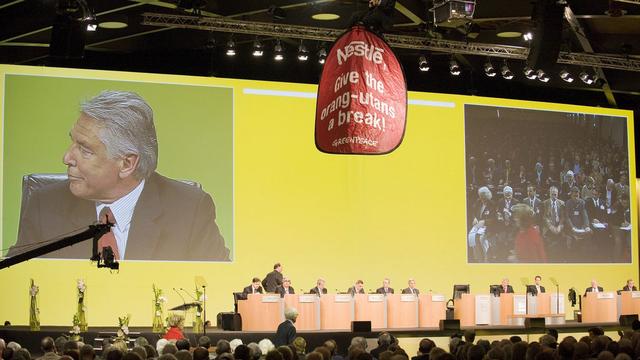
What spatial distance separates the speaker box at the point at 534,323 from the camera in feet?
49.4

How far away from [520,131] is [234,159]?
5.77 meters

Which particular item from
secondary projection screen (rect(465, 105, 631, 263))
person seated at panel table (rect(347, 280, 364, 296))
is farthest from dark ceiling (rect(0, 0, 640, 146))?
person seated at panel table (rect(347, 280, 364, 296))

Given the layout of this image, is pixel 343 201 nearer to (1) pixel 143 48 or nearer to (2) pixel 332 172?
(2) pixel 332 172

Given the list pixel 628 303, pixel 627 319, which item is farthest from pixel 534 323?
pixel 628 303

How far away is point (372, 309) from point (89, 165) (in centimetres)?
523

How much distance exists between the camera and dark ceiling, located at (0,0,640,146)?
51.3 ft

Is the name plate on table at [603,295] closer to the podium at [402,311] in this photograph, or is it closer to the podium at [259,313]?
the podium at [402,311]

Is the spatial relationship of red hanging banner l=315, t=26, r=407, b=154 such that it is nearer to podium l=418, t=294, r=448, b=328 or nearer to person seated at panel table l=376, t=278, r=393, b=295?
podium l=418, t=294, r=448, b=328

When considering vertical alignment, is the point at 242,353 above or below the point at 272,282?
→ below

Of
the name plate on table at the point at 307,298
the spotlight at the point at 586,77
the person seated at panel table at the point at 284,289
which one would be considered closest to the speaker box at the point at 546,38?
the spotlight at the point at 586,77

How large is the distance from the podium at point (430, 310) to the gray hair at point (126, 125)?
16.4 ft

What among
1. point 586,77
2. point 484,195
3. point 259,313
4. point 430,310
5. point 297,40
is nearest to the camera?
point 259,313

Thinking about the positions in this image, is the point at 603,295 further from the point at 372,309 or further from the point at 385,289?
the point at 372,309

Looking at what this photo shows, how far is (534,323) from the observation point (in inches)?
595
